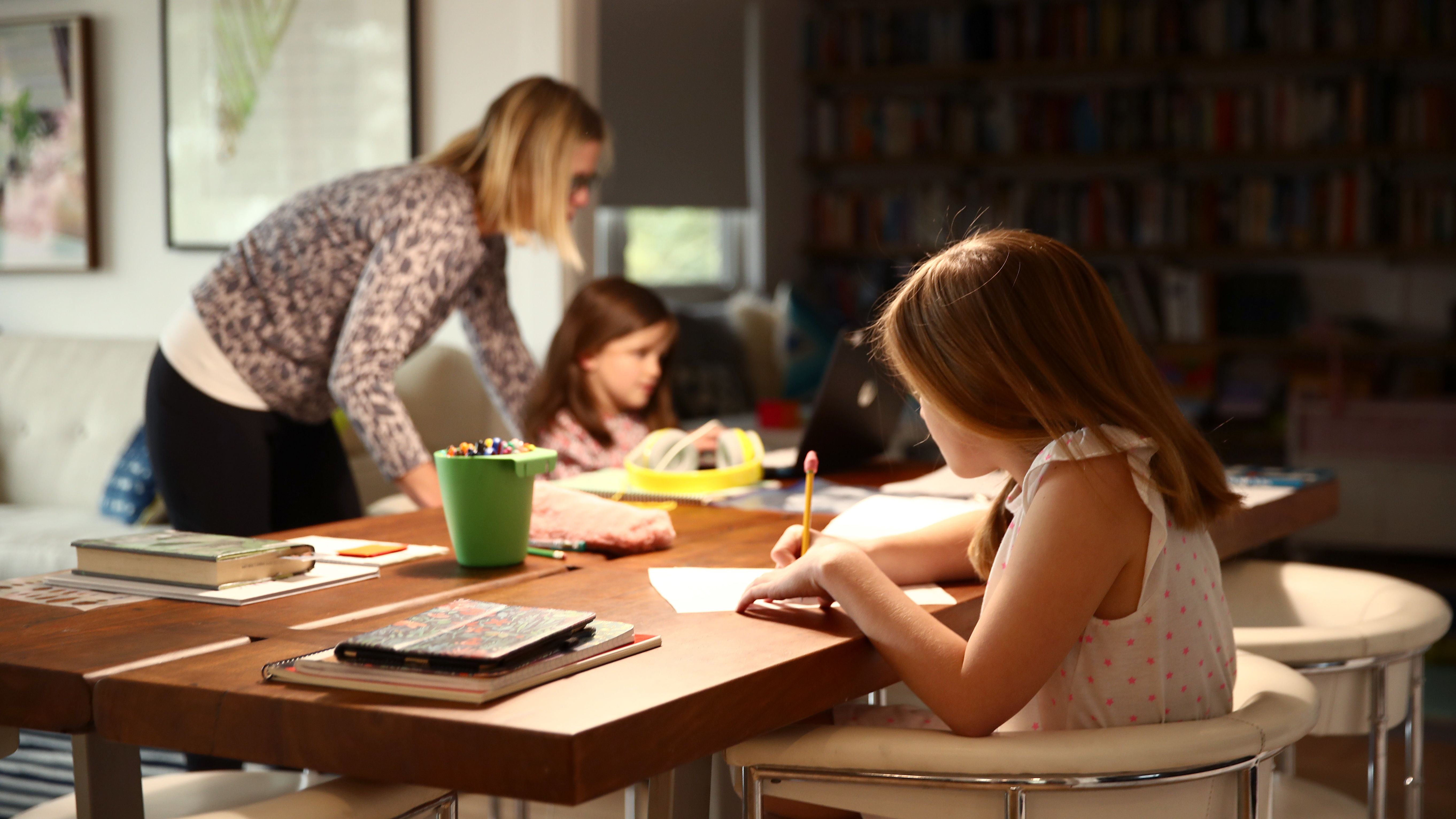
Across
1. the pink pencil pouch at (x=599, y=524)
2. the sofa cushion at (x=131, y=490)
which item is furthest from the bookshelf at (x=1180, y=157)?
the pink pencil pouch at (x=599, y=524)

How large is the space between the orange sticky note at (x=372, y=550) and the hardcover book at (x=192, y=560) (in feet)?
0.24

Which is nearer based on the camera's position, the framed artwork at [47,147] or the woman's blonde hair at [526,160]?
the woman's blonde hair at [526,160]

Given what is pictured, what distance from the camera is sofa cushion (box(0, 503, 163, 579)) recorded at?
2.86 m

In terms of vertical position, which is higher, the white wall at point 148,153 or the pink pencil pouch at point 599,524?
the white wall at point 148,153

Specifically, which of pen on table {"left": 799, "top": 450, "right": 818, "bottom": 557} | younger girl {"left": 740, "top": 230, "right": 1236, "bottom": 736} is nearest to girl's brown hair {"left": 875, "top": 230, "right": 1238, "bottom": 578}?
younger girl {"left": 740, "top": 230, "right": 1236, "bottom": 736}

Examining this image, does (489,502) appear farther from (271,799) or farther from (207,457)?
(207,457)

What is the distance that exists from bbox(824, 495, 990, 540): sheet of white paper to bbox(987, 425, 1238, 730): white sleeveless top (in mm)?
288

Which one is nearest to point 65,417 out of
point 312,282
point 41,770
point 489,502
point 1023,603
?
point 41,770

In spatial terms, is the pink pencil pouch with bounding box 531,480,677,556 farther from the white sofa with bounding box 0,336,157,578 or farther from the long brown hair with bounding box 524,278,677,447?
the white sofa with bounding box 0,336,157,578

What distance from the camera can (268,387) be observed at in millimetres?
2012

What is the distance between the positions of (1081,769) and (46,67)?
3.71m

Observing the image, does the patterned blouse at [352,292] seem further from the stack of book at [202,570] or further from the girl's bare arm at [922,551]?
the girl's bare arm at [922,551]

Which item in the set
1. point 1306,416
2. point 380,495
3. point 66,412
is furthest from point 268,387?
point 1306,416

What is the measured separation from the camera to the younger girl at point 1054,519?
104 cm
